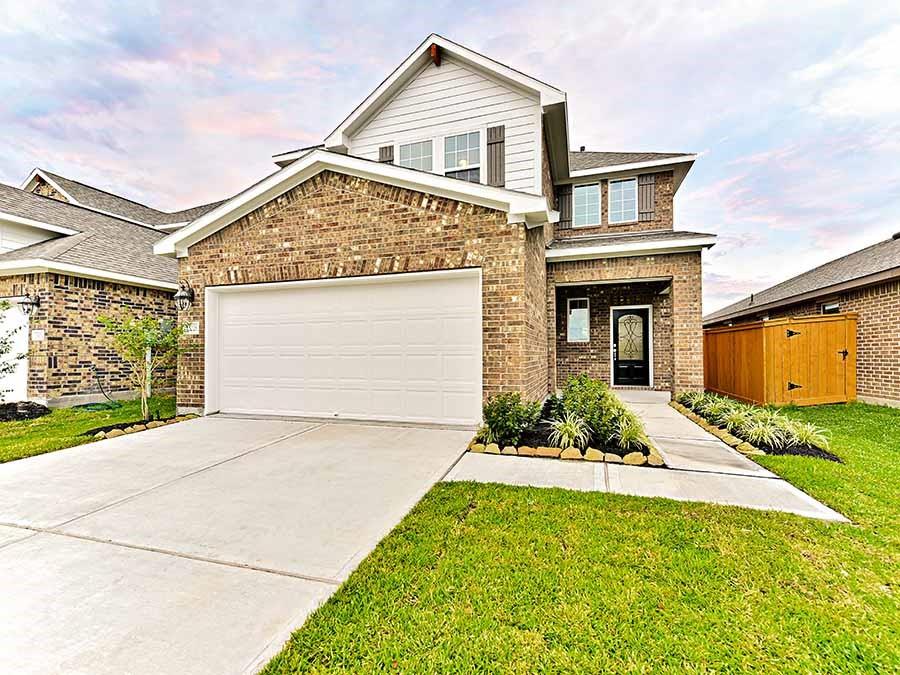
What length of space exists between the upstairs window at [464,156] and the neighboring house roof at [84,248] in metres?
8.07

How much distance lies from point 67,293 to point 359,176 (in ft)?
25.2

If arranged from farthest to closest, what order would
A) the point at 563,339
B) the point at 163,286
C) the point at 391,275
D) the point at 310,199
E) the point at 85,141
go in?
1. the point at 85,141
2. the point at 563,339
3. the point at 163,286
4. the point at 310,199
5. the point at 391,275

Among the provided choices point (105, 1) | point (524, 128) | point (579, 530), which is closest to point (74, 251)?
point (105, 1)

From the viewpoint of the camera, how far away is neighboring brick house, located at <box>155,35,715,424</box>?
20.5 ft

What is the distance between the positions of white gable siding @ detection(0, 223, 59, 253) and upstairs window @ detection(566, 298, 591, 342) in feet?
50.8

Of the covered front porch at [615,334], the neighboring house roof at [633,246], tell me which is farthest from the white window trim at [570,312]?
the neighboring house roof at [633,246]

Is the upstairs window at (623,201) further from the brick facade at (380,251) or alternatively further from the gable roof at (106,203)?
the gable roof at (106,203)

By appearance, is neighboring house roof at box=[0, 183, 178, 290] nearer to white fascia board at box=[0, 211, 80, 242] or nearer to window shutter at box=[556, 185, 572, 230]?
white fascia board at box=[0, 211, 80, 242]

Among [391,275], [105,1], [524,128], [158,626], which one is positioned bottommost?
[158,626]

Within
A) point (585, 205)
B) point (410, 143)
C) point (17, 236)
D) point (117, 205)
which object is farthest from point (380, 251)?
point (117, 205)

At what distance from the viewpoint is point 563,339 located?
1195 centimetres

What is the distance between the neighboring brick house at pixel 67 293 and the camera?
8.56 m

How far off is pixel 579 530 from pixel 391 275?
15.9 ft

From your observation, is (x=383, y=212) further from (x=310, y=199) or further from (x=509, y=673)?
(x=509, y=673)
